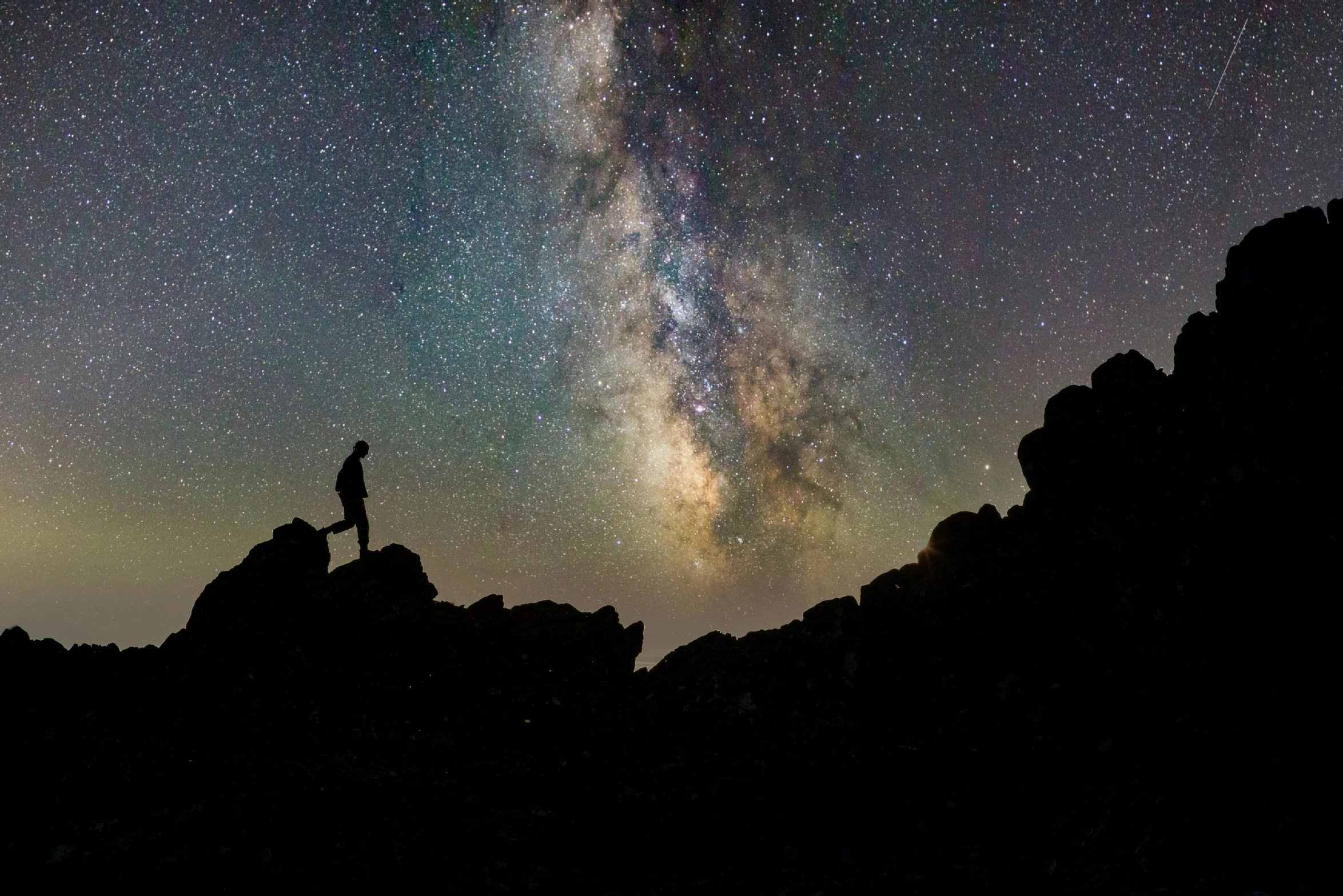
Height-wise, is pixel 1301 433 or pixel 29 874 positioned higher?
pixel 1301 433

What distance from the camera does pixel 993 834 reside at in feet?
45.2

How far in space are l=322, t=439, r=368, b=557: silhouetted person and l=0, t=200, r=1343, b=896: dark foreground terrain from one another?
3.50 meters

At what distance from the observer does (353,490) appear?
84.9ft

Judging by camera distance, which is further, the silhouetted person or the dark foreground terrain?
the silhouetted person

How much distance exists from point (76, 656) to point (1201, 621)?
1133 inches

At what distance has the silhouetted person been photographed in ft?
84.5

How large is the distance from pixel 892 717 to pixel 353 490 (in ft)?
62.8

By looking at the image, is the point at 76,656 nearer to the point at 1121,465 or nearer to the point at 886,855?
the point at 886,855

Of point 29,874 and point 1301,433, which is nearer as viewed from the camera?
point 29,874

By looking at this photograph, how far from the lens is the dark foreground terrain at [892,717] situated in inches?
507

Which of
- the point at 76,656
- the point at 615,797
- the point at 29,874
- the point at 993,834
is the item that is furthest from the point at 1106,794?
the point at 76,656

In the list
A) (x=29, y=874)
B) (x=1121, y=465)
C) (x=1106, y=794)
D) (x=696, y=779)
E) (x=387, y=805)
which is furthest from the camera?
(x=1121, y=465)

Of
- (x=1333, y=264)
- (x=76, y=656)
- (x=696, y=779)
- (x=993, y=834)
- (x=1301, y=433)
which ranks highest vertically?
(x=76, y=656)

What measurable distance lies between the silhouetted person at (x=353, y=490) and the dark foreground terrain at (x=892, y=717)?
138 inches
